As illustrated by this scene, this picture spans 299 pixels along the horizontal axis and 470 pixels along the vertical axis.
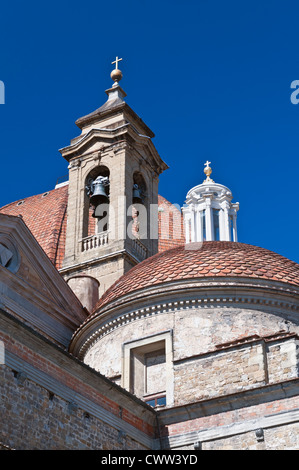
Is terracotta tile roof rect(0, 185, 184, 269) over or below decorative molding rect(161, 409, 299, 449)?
over

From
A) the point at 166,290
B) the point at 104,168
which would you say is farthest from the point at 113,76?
the point at 166,290

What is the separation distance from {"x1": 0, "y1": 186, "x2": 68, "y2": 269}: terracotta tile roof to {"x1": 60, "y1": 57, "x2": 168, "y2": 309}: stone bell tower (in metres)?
2.91

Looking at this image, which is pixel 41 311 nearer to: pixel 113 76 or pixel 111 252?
pixel 111 252

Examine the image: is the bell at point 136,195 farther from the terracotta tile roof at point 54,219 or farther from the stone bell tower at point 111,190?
the terracotta tile roof at point 54,219

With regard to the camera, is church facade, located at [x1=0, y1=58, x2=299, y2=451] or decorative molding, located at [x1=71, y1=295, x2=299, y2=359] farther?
decorative molding, located at [x1=71, y1=295, x2=299, y2=359]

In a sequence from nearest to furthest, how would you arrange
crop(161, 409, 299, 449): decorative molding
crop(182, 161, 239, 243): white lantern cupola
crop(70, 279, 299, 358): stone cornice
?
crop(161, 409, 299, 449): decorative molding → crop(70, 279, 299, 358): stone cornice → crop(182, 161, 239, 243): white lantern cupola

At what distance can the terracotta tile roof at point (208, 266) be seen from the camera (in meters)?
21.2

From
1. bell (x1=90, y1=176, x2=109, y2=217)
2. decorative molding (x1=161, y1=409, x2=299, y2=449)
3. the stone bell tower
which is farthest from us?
bell (x1=90, y1=176, x2=109, y2=217)

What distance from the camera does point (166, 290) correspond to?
20.8 m

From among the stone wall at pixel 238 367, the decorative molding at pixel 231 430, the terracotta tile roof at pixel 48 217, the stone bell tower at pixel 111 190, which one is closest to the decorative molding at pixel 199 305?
the stone wall at pixel 238 367

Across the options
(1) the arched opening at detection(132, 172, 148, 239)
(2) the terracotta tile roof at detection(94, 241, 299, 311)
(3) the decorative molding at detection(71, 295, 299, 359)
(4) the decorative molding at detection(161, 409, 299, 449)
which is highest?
(1) the arched opening at detection(132, 172, 148, 239)

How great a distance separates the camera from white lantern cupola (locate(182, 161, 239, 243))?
45344 millimetres

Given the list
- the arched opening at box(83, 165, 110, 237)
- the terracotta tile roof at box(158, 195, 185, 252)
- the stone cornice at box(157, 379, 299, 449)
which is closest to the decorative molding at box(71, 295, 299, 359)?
the stone cornice at box(157, 379, 299, 449)

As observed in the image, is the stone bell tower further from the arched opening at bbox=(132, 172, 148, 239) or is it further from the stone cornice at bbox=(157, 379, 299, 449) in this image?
the stone cornice at bbox=(157, 379, 299, 449)
